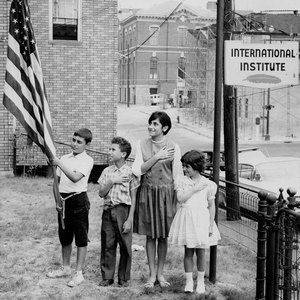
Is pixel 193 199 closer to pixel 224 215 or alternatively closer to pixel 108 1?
pixel 224 215

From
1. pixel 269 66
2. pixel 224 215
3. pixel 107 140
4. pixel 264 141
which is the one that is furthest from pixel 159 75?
pixel 269 66

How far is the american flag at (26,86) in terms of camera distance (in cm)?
602

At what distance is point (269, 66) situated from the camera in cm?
635

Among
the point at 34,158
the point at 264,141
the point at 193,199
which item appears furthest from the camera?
the point at 264,141

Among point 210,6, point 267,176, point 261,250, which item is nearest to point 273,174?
point 267,176

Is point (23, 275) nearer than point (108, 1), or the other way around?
point (23, 275)

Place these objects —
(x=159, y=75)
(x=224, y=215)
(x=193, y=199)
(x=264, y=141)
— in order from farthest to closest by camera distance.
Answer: (x=159, y=75)
(x=264, y=141)
(x=224, y=215)
(x=193, y=199)

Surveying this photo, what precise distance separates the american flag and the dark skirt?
1083 millimetres

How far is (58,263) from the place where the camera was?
693cm

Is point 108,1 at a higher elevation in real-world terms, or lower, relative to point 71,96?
higher

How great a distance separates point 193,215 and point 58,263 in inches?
82.5

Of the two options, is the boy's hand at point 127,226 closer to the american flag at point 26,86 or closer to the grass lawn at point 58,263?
the grass lawn at point 58,263

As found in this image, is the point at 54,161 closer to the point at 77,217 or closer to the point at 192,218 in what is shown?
the point at 77,217

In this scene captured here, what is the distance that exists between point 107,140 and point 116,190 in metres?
12.2
